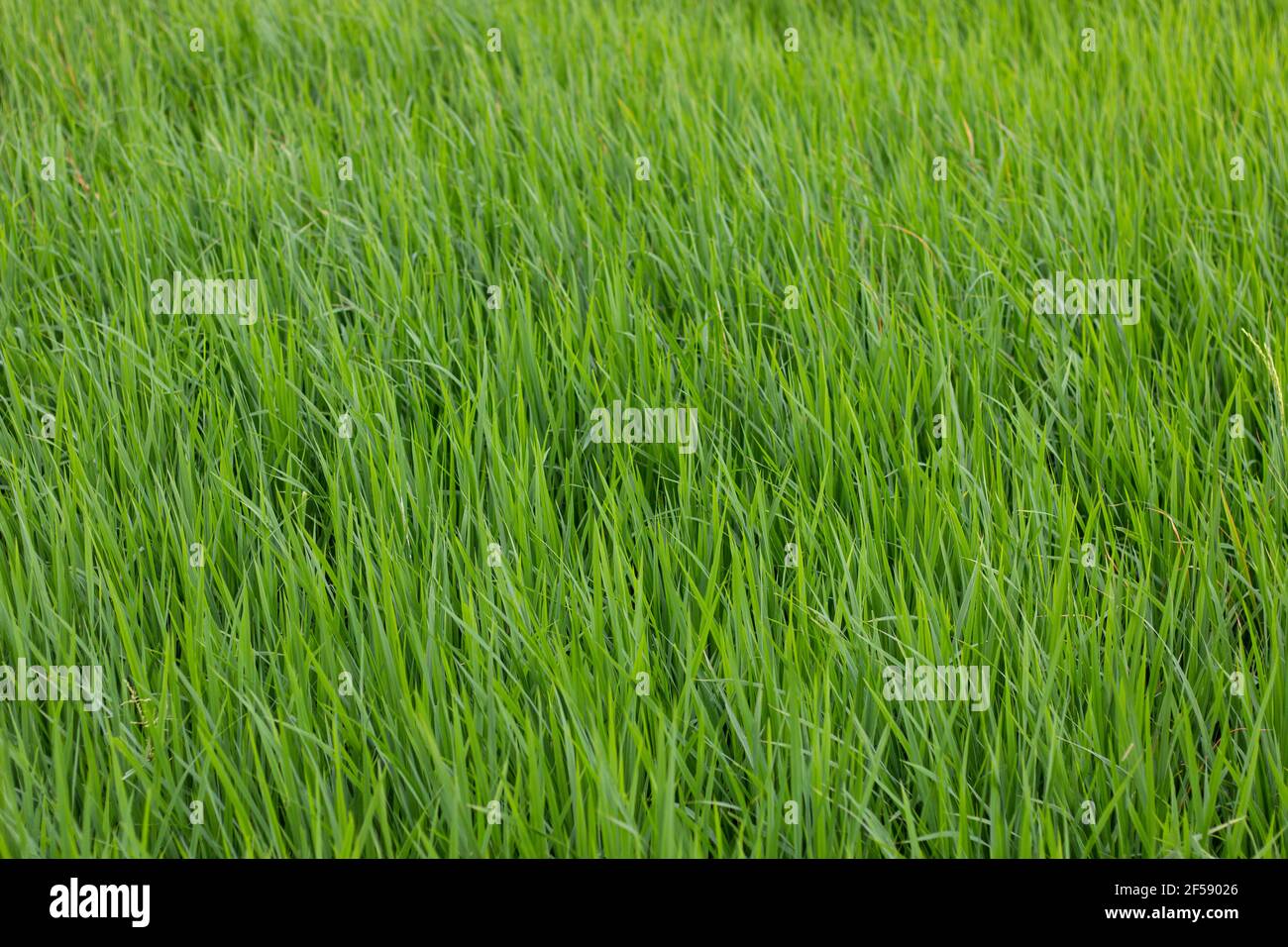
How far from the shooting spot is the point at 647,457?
2252 millimetres

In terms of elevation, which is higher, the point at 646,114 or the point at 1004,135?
the point at 646,114

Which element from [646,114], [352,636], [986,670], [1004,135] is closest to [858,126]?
[1004,135]

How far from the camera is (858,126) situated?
343 centimetres

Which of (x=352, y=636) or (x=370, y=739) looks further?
(x=352, y=636)

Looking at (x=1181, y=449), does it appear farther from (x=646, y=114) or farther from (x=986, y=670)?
(x=646, y=114)

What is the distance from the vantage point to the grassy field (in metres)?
1.67

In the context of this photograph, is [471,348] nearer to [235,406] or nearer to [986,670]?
[235,406]

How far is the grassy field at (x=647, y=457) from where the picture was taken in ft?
5.49

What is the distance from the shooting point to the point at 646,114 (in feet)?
11.2

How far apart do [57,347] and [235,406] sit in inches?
19.8
